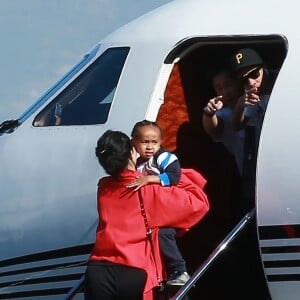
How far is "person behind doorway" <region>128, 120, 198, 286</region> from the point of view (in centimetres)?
732

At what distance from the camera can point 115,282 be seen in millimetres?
7094

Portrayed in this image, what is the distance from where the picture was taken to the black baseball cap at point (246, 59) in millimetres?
7852

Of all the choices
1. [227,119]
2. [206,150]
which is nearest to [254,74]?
[227,119]

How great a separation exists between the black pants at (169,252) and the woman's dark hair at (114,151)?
1.88ft

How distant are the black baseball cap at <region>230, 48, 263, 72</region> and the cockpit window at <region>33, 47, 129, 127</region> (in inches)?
40.6

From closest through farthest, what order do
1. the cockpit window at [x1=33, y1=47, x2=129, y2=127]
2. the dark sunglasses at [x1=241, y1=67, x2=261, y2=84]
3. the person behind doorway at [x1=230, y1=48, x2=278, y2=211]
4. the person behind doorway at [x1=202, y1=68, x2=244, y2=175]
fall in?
the person behind doorway at [x1=230, y1=48, x2=278, y2=211] → the dark sunglasses at [x1=241, y1=67, x2=261, y2=84] → the person behind doorway at [x1=202, y1=68, x2=244, y2=175] → the cockpit window at [x1=33, y1=47, x2=129, y2=127]

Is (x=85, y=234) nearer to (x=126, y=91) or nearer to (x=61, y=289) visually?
(x=61, y=289)

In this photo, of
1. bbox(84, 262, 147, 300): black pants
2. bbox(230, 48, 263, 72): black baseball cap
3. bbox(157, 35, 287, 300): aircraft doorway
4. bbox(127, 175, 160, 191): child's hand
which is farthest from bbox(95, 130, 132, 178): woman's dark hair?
bbox(230, 48, 263, 72): black baseball cap

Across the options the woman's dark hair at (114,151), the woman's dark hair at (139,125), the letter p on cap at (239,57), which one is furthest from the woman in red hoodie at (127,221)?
the letter p on cap at (239,57)

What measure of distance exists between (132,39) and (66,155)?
115cm

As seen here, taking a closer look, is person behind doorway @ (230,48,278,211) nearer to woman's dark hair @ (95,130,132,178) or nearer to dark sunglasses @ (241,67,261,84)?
dark sunglasses @ (241,67,261,84)

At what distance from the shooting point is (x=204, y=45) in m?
8.13

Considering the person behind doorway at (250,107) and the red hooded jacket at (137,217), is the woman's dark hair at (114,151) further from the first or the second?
the person behind doorway at (250,107)

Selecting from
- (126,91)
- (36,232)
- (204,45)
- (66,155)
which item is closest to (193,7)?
(204,45)
